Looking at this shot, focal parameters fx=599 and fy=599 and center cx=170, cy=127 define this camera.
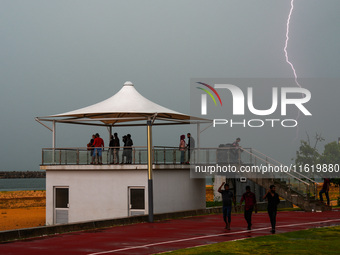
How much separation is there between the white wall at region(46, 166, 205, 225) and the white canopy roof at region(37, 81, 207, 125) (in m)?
2.91

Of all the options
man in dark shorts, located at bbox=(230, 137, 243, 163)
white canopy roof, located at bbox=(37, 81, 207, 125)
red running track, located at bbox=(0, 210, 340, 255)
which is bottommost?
red running track, located at bbox=(0, 210, 340, 255)

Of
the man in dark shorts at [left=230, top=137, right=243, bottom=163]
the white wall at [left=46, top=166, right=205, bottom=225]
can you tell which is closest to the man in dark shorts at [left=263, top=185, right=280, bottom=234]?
the white wall at [left=46, top=166, right=205, bottom=225]

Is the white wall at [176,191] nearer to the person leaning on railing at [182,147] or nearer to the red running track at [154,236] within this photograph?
the person leaning on railing at [182,147]

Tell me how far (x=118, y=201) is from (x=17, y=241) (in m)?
12.1

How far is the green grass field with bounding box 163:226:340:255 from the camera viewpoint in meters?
16.2

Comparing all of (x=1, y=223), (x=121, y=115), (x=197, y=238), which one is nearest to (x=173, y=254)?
(x=197, y=238)

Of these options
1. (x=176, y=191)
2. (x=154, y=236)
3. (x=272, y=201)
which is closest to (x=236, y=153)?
(x=176, y=191)

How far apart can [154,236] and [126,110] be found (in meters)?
12.2

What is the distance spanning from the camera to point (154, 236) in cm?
2016

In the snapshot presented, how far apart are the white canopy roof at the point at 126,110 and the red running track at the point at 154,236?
7.19 m

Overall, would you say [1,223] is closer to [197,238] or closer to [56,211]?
[56,211]

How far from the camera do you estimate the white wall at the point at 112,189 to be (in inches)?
1200

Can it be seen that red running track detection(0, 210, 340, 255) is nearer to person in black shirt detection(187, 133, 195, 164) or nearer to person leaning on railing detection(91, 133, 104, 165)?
person in black shirt detection(187, 133, 195, 164)

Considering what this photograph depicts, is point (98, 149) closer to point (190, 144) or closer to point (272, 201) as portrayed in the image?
point (190, 144)
